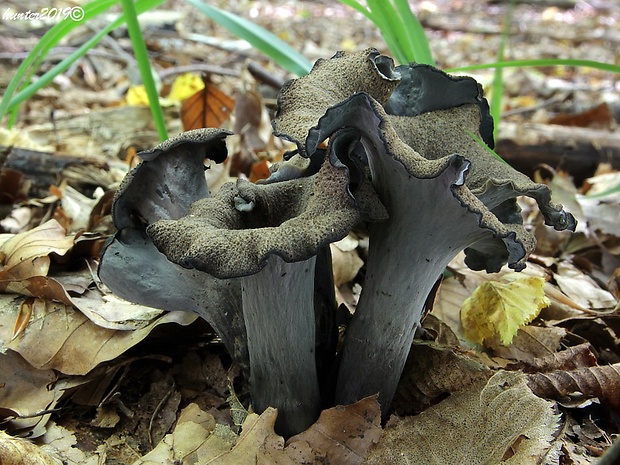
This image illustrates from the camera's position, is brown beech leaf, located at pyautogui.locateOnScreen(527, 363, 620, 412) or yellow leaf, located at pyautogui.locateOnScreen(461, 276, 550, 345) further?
yellow leaf, located at pyautogui.locateOnScreen(461, 276, 550, 345)

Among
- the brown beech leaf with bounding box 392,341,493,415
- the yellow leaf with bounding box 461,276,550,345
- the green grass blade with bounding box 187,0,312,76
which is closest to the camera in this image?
the brown beech leaf with bounding box 392,341,493,415

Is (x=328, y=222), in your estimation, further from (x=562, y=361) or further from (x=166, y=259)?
(x=562, y=361)

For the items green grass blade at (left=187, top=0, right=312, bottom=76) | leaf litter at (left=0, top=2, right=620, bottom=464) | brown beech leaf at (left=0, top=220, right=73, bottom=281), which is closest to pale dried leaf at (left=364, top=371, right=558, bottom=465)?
leaf litter at (left=0, top=2, right=620, bottom=464)

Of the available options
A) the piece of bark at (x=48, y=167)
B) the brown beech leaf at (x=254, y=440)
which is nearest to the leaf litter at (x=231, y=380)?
the brown beech leaf at (x=254, y=440)

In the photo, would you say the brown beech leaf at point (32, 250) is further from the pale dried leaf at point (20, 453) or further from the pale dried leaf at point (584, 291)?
the pale dried leaf at point (584, 291)

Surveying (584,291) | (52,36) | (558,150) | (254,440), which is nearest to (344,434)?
(254,440)

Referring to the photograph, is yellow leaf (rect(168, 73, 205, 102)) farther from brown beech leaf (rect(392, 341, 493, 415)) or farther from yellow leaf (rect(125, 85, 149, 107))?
brown beech leaf (rect(392, 341, 493, 415))

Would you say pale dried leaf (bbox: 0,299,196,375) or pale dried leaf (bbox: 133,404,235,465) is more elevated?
pale dried leaf (bbox: 0,299,196,375)

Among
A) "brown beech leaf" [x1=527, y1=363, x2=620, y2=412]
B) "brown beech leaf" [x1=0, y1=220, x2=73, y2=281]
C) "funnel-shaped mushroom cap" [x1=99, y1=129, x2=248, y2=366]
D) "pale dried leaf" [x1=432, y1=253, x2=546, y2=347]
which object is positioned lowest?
"pale dried leaf" [x1=432, y1=253, x2=546, y2=347]
